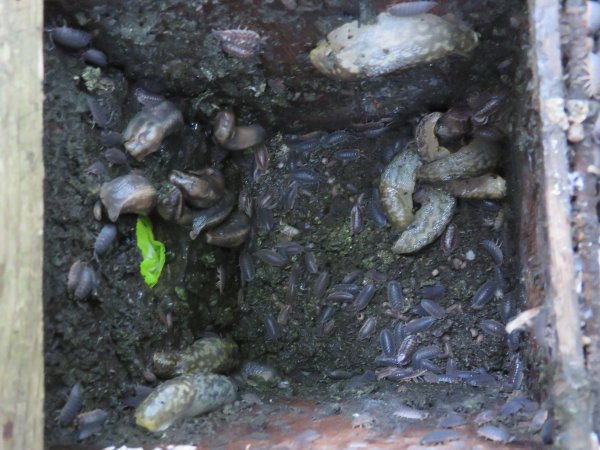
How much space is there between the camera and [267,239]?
365 centimetres

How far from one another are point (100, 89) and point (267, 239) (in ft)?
4.26

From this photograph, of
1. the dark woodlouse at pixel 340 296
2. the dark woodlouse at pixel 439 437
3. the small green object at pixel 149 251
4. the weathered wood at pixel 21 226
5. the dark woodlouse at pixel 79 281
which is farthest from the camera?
the dark woodlouse at pixel 340 296

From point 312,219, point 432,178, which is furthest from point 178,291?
point 432,178

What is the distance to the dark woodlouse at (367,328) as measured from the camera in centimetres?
348

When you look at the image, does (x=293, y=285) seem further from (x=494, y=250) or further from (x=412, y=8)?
(x=412, y=8)

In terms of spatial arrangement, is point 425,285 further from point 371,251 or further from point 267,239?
point 267,239

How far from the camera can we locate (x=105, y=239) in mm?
2764

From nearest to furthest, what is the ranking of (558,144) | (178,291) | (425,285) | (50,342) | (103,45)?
(558,144), (50,342), (103,45), (178,291), (425,285)

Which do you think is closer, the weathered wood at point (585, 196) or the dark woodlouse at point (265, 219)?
the weathered wood at point (585, 196)

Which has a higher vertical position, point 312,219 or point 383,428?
point 312,219

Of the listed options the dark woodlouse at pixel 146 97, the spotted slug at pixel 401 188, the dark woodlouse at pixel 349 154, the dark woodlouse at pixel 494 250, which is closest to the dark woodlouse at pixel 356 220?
the spotted slug at pixel 401 188

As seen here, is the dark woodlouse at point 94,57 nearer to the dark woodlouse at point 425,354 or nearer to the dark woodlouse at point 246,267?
the dark woodlouse at point 246,267

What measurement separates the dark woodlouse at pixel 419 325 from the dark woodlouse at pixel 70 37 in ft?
7.16

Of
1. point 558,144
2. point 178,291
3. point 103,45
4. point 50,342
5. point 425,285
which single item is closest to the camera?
point 558,144
